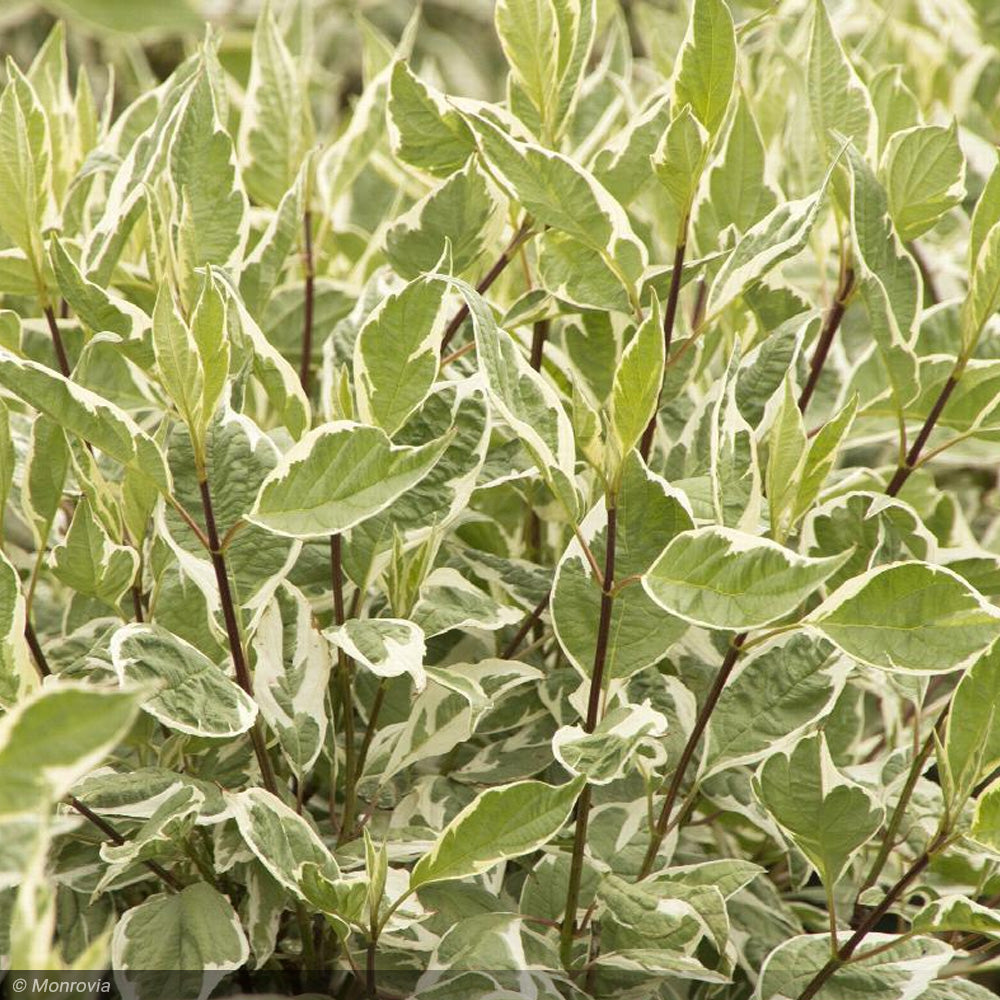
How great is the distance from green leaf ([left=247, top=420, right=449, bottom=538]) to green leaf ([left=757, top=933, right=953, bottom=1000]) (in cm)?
30

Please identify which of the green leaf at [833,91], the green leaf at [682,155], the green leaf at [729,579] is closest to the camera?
the green leaf at [729,579]

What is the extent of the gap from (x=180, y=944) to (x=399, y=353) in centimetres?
28

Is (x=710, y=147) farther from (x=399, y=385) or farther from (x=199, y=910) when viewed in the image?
(x=199, y=910)

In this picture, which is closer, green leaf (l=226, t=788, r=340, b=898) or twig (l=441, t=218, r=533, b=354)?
green leaf (l=226, t=788, r=340, b=898)

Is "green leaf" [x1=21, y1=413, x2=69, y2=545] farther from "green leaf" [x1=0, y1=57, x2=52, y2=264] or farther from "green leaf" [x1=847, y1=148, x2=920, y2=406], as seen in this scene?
"green leaf" [x1=847, y1=148, x2=920, y2=406]

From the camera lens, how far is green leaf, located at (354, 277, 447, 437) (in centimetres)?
54

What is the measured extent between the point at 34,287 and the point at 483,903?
386mm

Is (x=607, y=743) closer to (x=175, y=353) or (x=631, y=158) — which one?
(x=175, y=353)

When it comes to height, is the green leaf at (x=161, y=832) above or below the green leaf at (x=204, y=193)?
below

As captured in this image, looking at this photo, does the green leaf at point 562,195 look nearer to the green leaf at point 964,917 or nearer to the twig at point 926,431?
the twig at point 926,431

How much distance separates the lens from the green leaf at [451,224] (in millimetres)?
695

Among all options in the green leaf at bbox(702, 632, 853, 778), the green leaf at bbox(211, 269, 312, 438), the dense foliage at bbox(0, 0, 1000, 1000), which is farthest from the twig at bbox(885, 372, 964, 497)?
the green leaf at bbox(211, 269, 312, 438)

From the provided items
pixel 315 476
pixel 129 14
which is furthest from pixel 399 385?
pixel 129 14

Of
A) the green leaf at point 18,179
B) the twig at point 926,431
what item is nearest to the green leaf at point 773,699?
the twig at point 926,431
